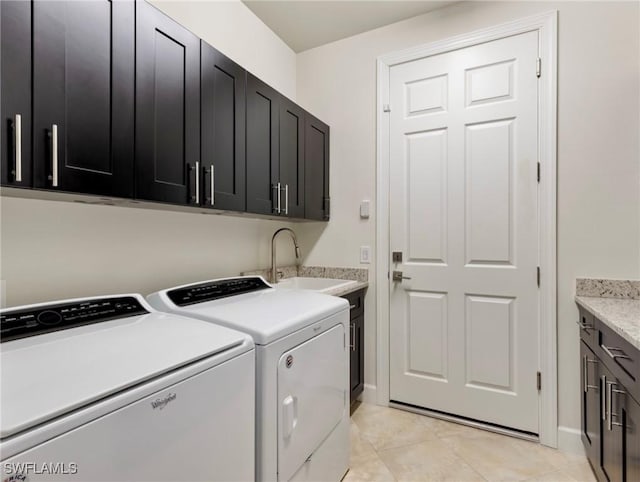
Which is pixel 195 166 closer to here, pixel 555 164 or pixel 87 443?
pixel 87 443

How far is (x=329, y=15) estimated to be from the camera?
2.38 meters

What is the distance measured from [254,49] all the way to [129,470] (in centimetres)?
246

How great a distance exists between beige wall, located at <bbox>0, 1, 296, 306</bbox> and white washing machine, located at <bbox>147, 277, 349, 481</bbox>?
238 mm

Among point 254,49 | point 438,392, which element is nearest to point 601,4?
point 254,49

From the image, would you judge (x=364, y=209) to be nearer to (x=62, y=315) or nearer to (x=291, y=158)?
(x=291, y=158)

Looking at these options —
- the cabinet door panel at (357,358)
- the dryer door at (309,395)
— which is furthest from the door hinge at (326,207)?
the dryer door at (309,395)

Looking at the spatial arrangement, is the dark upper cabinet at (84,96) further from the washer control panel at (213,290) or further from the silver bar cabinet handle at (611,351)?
the silver bar cabinet handle at (611,351)

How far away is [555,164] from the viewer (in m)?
1.98

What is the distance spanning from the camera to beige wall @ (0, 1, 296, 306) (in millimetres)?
1201

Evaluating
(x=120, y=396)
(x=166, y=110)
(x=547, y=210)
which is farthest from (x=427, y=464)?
(x=166, y=110)

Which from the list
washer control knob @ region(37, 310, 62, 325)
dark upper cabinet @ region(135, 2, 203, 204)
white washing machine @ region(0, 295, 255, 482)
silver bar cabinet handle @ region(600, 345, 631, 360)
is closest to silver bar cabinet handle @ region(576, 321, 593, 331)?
silver bar cabinet handle @ region(600, 345, 631, 360)

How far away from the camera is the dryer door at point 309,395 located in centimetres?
122

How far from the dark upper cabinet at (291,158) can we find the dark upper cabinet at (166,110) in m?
0.68

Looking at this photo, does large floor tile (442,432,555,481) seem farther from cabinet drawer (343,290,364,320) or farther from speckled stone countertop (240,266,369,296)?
speckled stone countertop (240,266,369,296)
